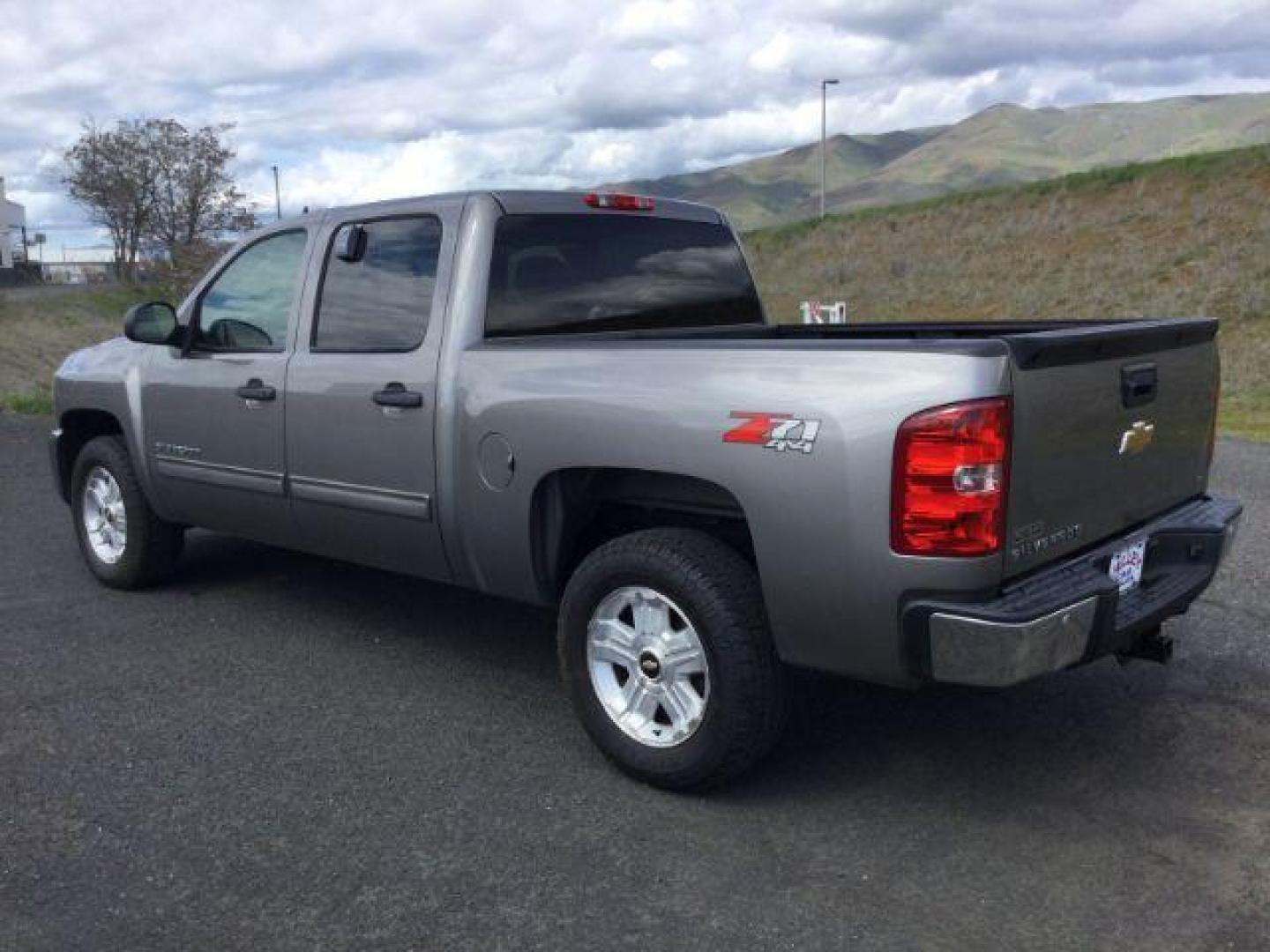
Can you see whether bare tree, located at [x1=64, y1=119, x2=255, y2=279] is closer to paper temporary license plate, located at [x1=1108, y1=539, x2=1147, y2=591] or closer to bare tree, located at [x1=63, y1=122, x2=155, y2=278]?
bare tree, located at [x1=63, y1=122, x2=155, y2=278]

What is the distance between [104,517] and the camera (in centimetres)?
632

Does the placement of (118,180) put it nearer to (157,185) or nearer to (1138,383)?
(157,185)

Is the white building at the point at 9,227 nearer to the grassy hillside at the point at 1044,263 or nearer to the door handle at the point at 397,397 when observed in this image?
the grassy hillside at the point at 1044,263

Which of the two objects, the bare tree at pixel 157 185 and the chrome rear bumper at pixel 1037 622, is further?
the bare tree at pixel 157 185

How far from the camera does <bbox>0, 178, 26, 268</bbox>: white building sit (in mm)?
72625

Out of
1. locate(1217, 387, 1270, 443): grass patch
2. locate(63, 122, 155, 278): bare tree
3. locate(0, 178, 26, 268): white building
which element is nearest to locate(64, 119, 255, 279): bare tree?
locate(63, 122, 155, 278): bare tree

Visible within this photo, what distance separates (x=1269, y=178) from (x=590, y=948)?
95.6 feet

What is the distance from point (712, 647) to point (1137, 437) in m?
1.43

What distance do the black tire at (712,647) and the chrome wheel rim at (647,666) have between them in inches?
1.4

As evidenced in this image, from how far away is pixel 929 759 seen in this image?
4.07 meters

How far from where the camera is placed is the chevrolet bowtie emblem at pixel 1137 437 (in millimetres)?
3641

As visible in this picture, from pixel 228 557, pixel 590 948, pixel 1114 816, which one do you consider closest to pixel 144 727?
pixel 590 948

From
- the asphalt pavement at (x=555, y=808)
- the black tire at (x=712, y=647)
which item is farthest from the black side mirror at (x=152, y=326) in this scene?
the black tire at (x=712, y=647)

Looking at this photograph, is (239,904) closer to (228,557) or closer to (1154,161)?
(228,557)
